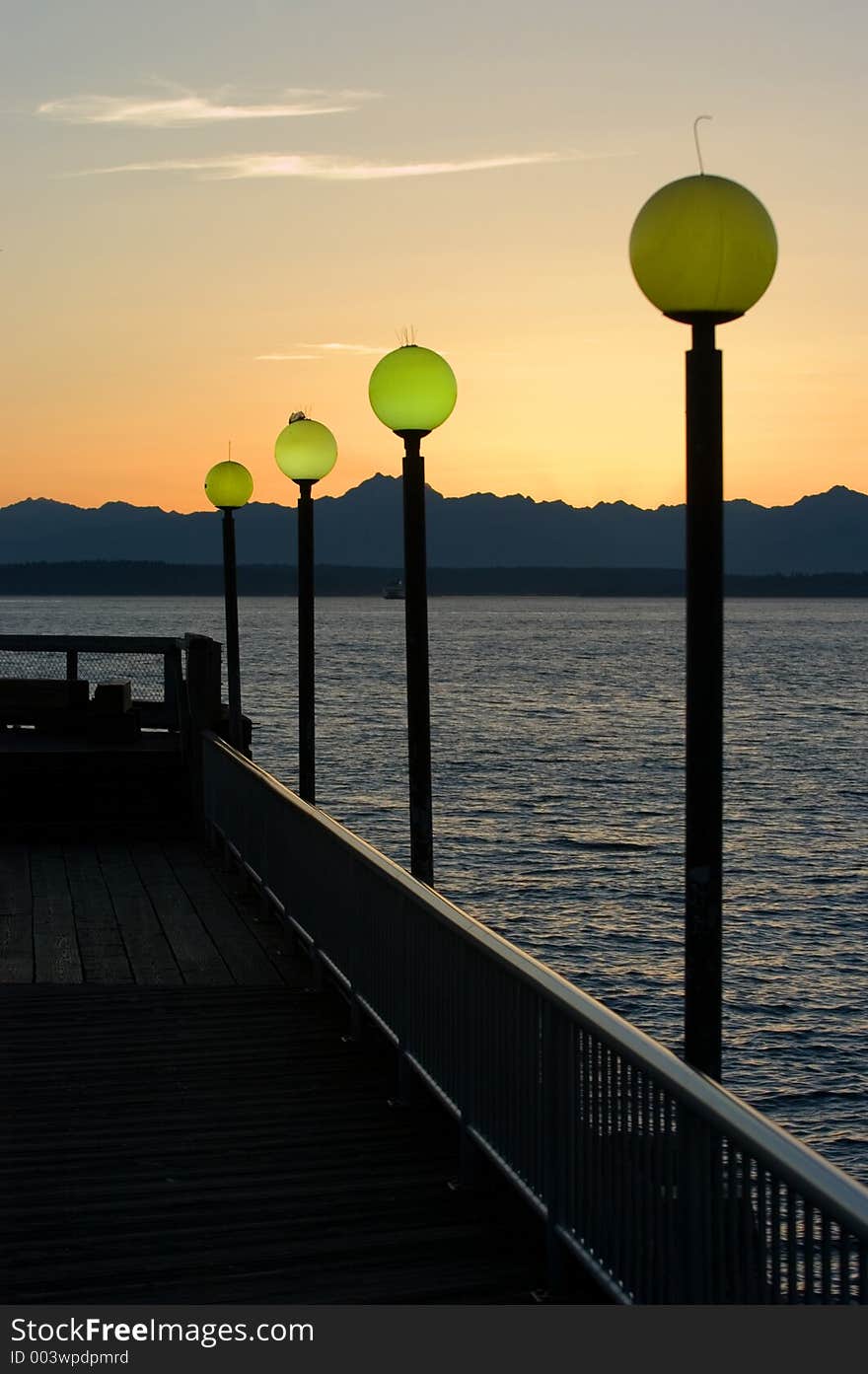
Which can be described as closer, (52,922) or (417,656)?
(417,656)

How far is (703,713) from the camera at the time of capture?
5.25 meters

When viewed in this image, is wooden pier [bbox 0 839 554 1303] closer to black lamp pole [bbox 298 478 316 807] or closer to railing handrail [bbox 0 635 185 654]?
black lamp pole [bbox 298 478 316 807]

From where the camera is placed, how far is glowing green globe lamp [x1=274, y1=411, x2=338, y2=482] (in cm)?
→ 1270

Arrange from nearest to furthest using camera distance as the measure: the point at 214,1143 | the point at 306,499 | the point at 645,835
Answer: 1. the point at 214,1143
2. the point at 306,499
3. the point at 645,835

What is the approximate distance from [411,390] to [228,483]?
22.3 feet

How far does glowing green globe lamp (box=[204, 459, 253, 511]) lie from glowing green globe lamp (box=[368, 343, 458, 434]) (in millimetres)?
6559

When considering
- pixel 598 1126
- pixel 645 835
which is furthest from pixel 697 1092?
pixel 645 835

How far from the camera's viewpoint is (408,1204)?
5.84 m

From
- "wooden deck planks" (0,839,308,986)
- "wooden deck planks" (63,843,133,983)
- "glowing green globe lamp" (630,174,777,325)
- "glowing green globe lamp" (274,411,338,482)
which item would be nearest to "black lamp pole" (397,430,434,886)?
"wooden deck planks" (0,839,308,986)

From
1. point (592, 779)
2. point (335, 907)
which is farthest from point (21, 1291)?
point (592, 779)

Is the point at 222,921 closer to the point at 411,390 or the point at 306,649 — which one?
the point at 306,649

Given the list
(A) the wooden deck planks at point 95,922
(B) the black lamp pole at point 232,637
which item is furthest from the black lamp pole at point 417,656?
(B) the black lamp pole at point 232,637

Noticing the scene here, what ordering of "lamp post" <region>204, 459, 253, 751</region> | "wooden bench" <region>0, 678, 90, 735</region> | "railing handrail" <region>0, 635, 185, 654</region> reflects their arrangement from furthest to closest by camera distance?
1. "wooden bench" <region>0, 678, 90, 735</region>
2. "railing handrail" <region>0, 635, 185, 654</region>
3. "lamp post" <region>204, 459, 253, 751</region>

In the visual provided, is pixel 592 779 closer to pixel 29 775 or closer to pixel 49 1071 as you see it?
pixel 29 775
